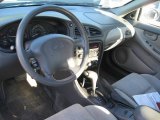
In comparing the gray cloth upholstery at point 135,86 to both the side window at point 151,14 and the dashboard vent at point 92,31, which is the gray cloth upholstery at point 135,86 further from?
the side window at point 151,14

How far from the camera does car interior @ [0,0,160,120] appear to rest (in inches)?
66.0

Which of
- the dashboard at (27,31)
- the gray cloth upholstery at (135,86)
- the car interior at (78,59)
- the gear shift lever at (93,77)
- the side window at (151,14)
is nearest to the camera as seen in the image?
the car interior at (78,59)

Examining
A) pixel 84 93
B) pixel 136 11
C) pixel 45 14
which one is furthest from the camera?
pixel 136 11

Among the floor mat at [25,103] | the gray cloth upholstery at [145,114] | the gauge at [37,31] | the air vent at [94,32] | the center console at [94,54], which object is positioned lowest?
the floor mat at [25,103]

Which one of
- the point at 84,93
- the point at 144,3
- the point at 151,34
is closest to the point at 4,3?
the point at 84,93

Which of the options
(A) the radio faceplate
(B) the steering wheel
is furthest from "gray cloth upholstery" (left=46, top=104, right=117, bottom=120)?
(A) the radio faceplate

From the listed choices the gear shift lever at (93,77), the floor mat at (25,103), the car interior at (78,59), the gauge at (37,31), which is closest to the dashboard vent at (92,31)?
the car interior at (78,59)

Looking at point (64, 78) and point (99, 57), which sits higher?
point (64, 78)

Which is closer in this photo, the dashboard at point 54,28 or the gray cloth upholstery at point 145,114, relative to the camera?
the gray cloth upholstery at point 145,114

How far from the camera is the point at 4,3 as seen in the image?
2.10 m

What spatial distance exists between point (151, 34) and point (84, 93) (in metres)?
1.07

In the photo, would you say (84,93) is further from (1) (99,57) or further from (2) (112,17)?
(2) (112,17)

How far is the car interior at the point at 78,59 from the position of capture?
1.68 metres

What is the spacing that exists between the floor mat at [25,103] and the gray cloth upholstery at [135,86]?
0.67 m
